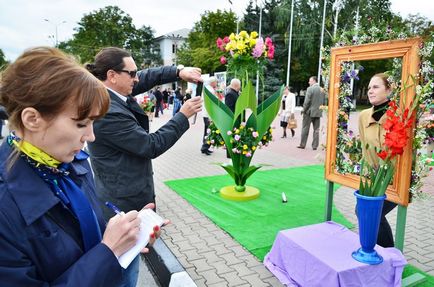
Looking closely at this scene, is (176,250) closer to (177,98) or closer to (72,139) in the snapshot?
(72,139)

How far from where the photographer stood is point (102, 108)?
117 centimetres

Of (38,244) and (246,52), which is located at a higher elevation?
(246,52)

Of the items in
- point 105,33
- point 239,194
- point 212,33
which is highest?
point 105,33

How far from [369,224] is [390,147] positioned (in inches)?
23.2

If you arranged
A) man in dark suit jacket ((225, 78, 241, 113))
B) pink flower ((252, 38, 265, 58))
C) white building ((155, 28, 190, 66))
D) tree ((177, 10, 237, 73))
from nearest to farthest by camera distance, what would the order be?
pink flower ((252, 38, 265, 58))
man in dark suit jacket ((225, 78, 241, 113))
tree ((177, 10, 237, 73))
white building ((155, 28, 190, 66))

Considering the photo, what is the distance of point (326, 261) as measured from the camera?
2.58 metres

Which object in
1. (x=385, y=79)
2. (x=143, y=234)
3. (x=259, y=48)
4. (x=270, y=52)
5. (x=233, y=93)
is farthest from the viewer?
(x=233, y=93)

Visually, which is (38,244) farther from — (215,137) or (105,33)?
(105,33)

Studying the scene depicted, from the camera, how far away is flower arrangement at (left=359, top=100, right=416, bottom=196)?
92.3 inches

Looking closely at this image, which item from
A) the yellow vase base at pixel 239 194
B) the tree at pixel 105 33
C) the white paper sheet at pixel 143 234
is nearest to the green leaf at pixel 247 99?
the yellow vase base at pixel 239 194

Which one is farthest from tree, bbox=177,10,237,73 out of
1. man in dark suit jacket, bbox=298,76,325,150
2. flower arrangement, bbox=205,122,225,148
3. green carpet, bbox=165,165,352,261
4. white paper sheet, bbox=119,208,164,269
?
white paper sheet, bbox=119,208,164,269

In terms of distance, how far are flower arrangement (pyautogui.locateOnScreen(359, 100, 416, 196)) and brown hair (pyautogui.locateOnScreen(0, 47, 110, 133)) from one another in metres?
2.05

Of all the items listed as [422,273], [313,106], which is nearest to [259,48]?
[422,273]

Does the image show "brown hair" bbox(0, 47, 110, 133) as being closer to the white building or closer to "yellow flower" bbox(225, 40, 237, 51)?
"yellow flower" bbox(225, 40, 237, 51)
